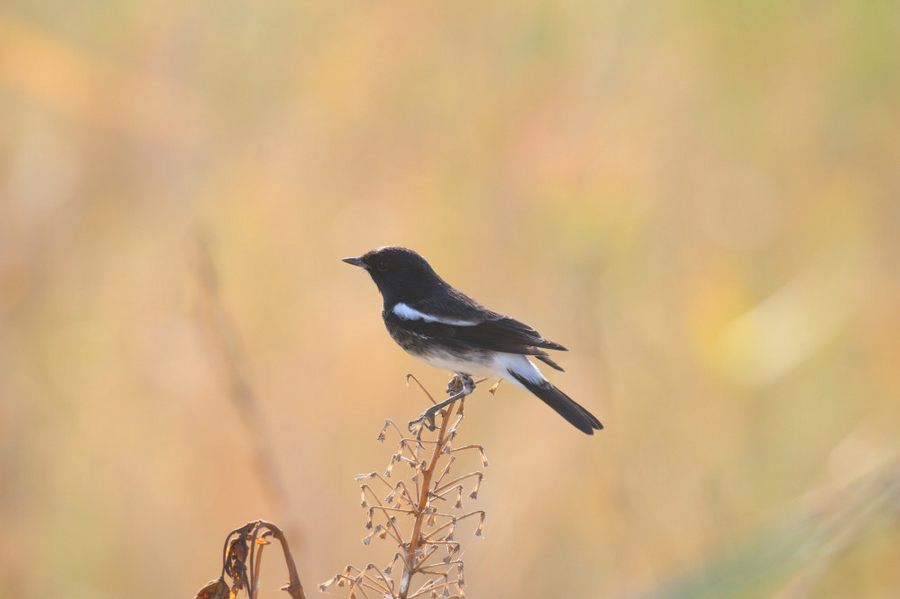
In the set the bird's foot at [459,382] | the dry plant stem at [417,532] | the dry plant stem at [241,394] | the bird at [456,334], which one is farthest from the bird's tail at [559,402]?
the dry plant stem at [417,532]

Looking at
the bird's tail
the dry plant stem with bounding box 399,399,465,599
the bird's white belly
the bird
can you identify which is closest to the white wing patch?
the bird

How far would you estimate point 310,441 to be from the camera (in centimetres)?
446

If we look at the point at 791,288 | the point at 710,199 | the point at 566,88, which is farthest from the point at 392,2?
the point at 791,288

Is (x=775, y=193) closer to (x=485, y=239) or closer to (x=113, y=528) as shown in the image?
(x=485, y=239)

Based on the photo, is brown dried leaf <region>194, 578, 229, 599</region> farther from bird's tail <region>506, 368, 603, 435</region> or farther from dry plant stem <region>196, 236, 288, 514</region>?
bird's tail <region>506, 368, 603, 435</region>

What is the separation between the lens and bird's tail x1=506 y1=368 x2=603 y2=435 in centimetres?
320

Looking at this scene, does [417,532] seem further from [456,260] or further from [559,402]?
[456,260]

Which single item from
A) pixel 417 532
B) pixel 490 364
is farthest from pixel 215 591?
pixel 490 364

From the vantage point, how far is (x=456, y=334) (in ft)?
11.9

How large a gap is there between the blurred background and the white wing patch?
0.66 meters

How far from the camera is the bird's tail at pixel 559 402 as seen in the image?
3195 mm

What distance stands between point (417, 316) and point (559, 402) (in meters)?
0.69

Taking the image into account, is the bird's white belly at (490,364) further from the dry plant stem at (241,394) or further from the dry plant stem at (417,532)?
the dry plant stem at (417,532)

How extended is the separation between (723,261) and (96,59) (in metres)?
2.67
